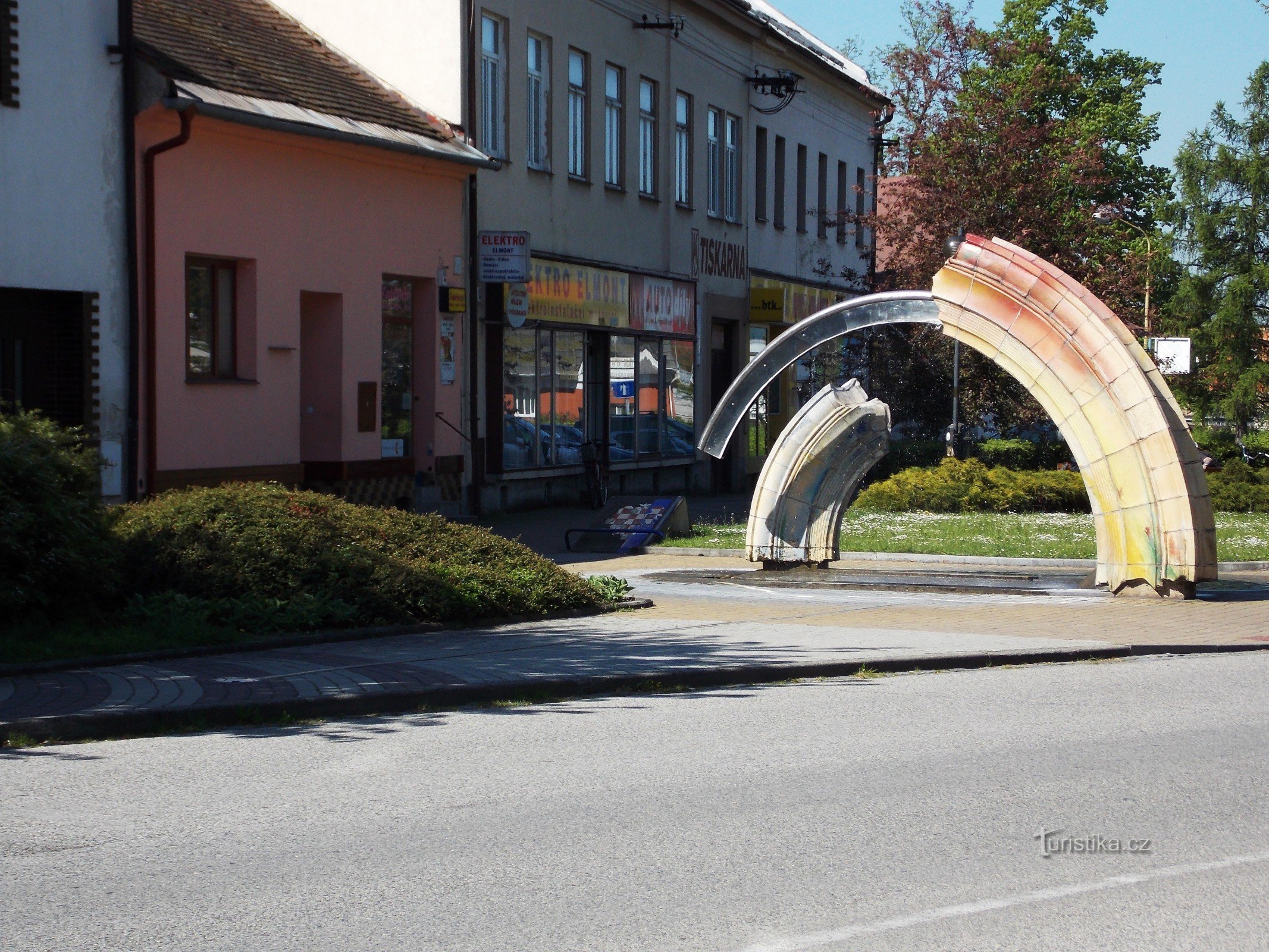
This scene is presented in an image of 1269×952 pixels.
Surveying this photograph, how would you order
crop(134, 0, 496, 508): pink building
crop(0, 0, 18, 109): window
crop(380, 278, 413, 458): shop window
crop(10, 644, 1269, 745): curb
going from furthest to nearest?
crop(380, 278, 413, 458): shop window
crop(134, 0, 496, 508): pink building
crop(0, 0, 18, 109): window
crop(10, 644, 1269, 745): curb

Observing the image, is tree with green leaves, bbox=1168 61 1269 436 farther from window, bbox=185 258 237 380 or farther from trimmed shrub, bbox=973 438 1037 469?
window, bbox=185 258 237 380

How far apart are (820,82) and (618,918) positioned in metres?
37.2

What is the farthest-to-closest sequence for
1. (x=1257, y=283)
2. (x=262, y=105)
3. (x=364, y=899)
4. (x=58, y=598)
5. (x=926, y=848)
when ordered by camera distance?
(x=1257, y=283) → (x=262, y=105) → (x=58, y=598) → (x=926, y=848) → (x=364, y=899)

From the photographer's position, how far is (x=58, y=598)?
1133 cm

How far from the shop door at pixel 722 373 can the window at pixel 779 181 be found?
3697mm

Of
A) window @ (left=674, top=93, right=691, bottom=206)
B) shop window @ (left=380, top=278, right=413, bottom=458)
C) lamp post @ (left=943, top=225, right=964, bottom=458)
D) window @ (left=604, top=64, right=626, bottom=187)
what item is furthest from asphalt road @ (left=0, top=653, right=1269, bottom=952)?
window @ (left=674, top=93, right=691, bottom=206)

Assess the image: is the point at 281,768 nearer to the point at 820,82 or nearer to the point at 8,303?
the point at 8,303

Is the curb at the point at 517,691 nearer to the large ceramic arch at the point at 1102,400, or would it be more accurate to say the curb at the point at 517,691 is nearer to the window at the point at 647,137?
the large ceramic arch at the point at 1102,400

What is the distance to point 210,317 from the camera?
63.2 feet

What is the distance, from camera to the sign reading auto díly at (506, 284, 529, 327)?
79.9ft

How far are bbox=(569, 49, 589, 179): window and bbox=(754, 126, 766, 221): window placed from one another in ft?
29.5

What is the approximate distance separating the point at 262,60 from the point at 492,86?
4.77 meters

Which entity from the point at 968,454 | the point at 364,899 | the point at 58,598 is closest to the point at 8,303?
the point at 58,598

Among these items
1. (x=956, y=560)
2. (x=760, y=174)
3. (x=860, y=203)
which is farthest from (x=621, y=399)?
(x=860, y=203)
